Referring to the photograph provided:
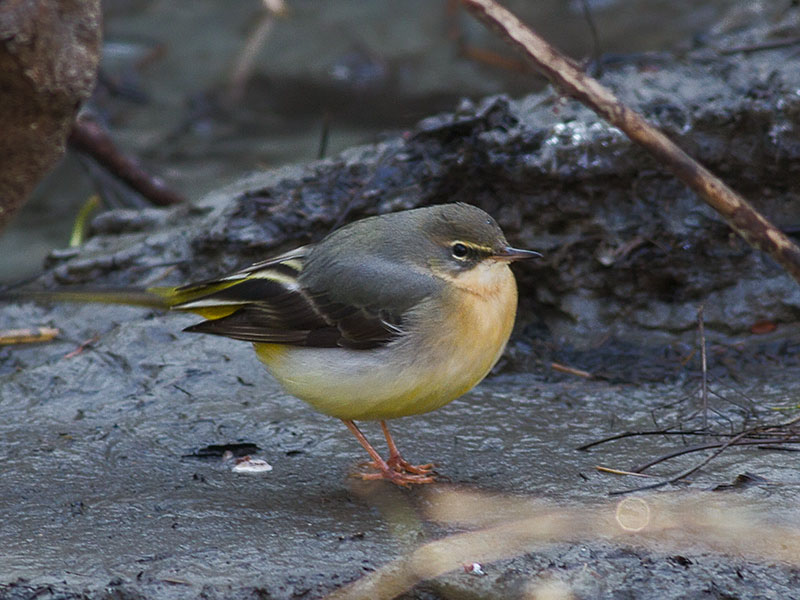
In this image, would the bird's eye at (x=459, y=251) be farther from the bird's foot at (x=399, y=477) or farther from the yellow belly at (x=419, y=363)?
the bird's foot at (x=399, y=477)

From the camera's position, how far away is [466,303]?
4410 millimetres

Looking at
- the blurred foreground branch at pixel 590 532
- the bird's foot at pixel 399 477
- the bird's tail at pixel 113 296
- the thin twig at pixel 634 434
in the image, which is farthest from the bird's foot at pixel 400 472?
the bird's tail at pixel 113 296

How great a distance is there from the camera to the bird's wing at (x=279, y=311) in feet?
14.7

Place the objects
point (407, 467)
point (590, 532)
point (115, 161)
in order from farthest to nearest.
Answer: point (115, 161) → point (407, 467) → point (590, 532)

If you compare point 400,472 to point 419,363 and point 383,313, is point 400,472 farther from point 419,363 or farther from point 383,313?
point 383,313

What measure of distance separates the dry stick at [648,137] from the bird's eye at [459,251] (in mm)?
859

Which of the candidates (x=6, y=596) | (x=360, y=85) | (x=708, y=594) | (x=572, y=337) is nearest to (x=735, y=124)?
(x=572, y=337)

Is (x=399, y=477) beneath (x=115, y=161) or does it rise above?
beneath

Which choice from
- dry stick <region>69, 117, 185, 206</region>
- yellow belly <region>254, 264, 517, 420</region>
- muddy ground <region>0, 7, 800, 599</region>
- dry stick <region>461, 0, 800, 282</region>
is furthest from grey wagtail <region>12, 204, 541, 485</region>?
dry stick <region>69, 117, 185, 206</region>

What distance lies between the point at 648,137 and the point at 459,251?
974 millimetres

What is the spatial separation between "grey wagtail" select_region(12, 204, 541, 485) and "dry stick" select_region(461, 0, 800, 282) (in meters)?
0.70

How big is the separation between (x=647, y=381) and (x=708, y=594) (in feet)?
7.02

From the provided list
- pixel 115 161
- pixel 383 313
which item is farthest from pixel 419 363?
pixel 115 161

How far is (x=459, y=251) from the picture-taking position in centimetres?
457
